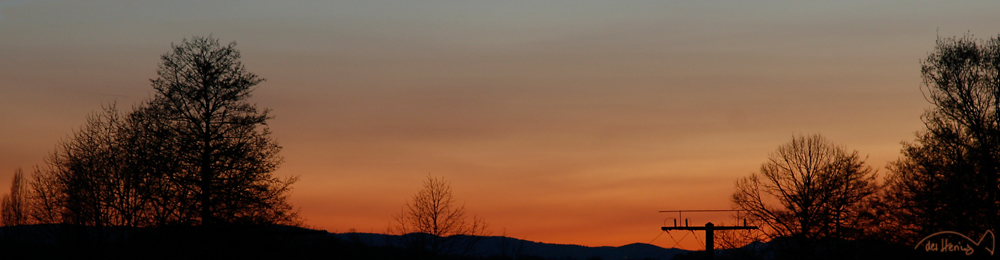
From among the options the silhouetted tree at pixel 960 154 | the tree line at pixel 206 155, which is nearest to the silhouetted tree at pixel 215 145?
the tree line at pixel 206 155

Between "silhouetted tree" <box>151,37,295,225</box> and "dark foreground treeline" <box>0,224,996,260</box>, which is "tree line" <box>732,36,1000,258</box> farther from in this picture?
"silhouetted tree" <box>151,37,295,225</box>

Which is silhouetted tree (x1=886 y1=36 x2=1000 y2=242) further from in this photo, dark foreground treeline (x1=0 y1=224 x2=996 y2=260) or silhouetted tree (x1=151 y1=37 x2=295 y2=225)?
silhouetted tree (x1=151 y1=37 x2=295 y2=225)

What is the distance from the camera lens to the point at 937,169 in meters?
39.2

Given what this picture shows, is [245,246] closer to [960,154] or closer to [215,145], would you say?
[215,145]

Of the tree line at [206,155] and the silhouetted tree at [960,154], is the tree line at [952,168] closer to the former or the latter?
the silhouetted tree at [960,154]

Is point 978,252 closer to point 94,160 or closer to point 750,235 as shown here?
point 750,235

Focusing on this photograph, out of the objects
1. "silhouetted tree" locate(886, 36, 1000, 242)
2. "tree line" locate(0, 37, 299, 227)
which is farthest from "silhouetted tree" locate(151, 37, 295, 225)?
"silhouetted tree" locate(886, 36, 1000, 242)

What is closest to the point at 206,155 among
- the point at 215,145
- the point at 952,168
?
the point at 215,145

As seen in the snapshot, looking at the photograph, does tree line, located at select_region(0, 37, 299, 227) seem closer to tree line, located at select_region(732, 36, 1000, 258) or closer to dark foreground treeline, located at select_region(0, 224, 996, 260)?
dark foreground treeline, located at select_region(0, 224, 996, 260)

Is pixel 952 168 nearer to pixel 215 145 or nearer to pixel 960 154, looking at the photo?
pixel 960 154

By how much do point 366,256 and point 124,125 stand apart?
314 feet

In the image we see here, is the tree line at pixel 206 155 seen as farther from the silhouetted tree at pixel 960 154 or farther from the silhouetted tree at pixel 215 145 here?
the silhouetted tree at pixel 960 154

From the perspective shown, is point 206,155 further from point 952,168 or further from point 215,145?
point 952,168

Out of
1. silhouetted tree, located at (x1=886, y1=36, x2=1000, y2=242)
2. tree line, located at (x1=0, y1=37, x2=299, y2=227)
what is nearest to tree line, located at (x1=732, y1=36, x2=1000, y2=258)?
silhouetted tree, located at (x1=886, y1=36, x2=1000, y2=242)
